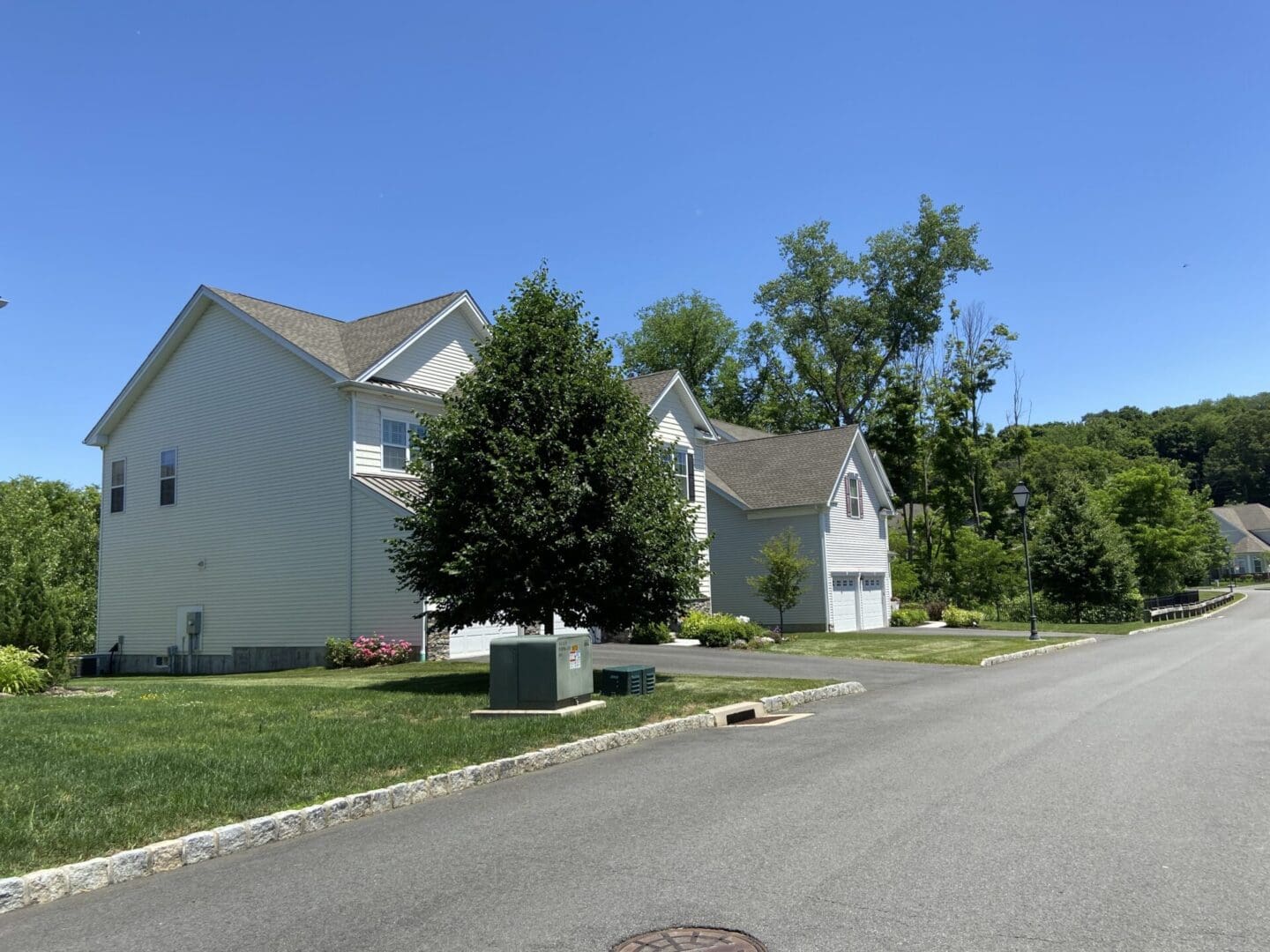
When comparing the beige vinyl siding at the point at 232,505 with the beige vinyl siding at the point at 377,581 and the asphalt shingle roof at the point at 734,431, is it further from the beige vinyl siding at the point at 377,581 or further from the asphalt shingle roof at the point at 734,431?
the asphalt shingle roof at the point at 734,431

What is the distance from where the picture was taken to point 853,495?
36.6 m

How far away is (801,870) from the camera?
5.83m

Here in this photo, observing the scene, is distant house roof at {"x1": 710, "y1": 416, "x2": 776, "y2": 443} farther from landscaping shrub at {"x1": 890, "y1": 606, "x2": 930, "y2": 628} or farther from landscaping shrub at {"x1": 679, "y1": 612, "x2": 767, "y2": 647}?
landscaping shrub at {"x1": 679, "y1": 612, "x2": 767, "y2": 647}

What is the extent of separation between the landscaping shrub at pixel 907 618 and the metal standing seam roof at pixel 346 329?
72.6 ft

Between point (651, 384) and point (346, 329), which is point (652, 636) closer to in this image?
point (651, 384)

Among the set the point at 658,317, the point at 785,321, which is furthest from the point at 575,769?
the point at 658,317

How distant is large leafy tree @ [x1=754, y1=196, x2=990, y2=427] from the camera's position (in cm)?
5681

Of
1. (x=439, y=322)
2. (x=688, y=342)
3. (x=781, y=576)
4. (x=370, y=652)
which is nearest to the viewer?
(x=370, y=652)

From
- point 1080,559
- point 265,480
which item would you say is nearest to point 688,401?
point 265,480

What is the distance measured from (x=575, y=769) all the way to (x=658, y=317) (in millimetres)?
58104

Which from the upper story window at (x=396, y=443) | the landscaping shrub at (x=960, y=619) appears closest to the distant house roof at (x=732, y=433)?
the landscaping shrub at (x=960, y=619)

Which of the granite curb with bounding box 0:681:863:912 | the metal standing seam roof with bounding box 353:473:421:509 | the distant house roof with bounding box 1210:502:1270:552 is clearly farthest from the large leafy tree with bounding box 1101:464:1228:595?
the distant house roof with bounding box 1210:502:1270:552

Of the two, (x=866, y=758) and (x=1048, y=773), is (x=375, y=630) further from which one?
(x=1048, y=773)

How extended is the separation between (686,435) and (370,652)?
46.4ft
